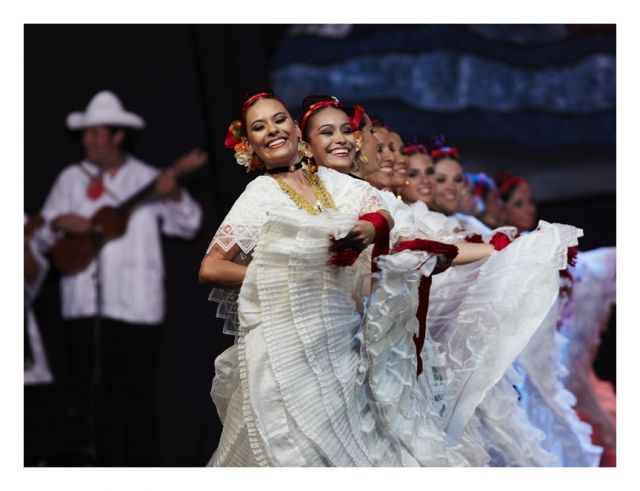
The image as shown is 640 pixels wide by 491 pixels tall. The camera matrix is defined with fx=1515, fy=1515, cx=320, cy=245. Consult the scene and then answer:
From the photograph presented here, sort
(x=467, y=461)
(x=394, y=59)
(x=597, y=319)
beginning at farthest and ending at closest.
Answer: (x=394, y=59) < (x=597, y=319) < (x=467, y=461)

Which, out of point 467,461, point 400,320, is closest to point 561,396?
point 467,461

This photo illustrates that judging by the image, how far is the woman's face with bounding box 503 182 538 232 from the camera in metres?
8.48

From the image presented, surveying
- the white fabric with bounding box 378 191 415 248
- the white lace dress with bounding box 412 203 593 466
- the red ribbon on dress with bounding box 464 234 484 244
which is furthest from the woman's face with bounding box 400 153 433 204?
the white fabric with bounding box 378 191 415 248

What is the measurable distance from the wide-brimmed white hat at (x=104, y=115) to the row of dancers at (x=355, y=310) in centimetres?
289

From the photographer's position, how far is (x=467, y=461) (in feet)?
17.6

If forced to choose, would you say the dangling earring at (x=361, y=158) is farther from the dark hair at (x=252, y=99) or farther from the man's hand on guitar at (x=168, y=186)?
the man's hand on guitar at (x=168, y=186)

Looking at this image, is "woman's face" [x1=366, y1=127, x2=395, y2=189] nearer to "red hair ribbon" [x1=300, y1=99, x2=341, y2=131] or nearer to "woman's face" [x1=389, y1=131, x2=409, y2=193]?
"woman's face" [x1=389, y1=131, x2=409, y2=193]

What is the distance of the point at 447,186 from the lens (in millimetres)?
7043

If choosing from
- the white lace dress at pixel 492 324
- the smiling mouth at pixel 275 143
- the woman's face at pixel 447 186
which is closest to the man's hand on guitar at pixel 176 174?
the woman's face at pixel 447 186

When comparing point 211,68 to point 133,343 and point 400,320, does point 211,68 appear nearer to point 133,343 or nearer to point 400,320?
point 133,343

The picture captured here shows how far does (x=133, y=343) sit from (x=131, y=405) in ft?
1.18

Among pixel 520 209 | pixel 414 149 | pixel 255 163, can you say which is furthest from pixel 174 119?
pixel 255 163

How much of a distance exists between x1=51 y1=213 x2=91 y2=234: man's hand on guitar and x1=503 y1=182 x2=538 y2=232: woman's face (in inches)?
94.1

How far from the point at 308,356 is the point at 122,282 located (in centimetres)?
404
